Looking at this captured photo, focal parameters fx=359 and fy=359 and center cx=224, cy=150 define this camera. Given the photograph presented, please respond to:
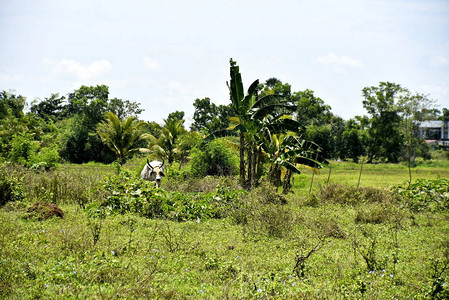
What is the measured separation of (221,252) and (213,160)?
10.9 meters

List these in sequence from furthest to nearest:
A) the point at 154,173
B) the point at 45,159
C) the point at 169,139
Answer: the point at 169,139
the point at 45,159
the point at 154,173

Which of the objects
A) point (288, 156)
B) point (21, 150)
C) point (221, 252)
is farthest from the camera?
point (21, 150)

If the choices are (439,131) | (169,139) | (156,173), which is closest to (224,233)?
(156,173)

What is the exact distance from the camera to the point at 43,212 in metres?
7.30

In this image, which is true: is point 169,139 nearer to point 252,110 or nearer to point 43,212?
point 252,110

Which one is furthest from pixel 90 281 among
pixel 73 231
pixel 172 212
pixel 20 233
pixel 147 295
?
pixel 172 212

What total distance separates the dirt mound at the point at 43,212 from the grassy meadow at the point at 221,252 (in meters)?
0.08

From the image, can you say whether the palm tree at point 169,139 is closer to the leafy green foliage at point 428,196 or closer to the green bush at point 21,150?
the green bush at point 21,150

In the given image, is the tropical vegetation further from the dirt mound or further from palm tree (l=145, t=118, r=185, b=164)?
palm tree (l=145, t=118, r=185, b=164)

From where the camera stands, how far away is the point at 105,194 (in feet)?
28.6

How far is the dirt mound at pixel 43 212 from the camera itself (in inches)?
284

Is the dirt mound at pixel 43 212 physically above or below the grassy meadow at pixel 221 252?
above

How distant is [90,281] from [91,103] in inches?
1288

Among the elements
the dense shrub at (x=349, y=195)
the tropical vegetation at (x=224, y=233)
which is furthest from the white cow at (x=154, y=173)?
the dense shrub at (x=349, y=195)
